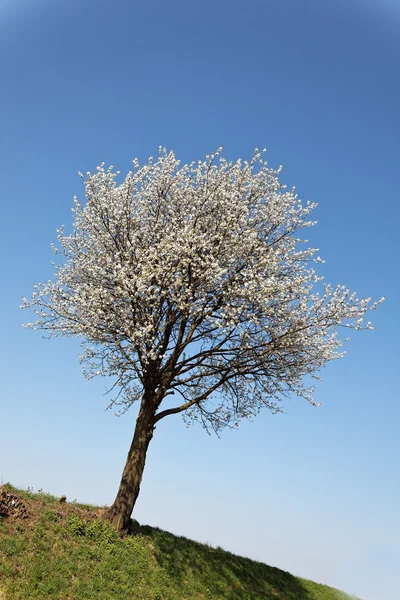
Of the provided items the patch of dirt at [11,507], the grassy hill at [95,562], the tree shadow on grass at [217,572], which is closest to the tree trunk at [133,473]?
the grassy hill at [95,562]

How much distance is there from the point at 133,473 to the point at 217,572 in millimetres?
6793

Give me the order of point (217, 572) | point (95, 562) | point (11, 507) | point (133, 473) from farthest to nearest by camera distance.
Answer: point (217, 572)
point (133, 473)
point (11, 507)
point (95, 562)

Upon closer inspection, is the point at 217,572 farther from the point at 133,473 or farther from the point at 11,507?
the point at 11,507

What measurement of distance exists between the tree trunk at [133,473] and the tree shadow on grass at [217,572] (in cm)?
212

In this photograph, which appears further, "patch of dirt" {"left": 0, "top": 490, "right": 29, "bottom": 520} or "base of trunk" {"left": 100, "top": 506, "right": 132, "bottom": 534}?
"base of trunk" {"left": 100, "top": 506, "right": 132, "bottom": 534}

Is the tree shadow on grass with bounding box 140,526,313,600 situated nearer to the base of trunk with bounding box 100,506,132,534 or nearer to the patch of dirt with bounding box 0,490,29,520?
the base of trunk with bounding box 100,506,132,534

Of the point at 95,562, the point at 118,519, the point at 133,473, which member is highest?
the point at 133,473

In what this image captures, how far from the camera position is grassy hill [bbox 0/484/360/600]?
19.6 meters

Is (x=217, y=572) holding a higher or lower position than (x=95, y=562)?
higher

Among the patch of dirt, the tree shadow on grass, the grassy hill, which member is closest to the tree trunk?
the grassy hill

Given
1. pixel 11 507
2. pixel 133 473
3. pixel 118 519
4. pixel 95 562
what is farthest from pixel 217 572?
pixel 11 507

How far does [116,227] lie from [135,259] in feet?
7.22

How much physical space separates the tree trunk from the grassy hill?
0.68 m

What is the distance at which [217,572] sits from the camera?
85.8ft
